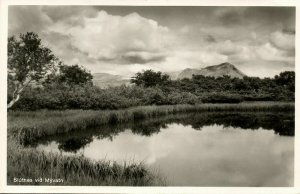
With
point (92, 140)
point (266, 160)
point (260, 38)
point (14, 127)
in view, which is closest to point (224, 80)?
point (260, 38)

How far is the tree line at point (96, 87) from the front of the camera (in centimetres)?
381

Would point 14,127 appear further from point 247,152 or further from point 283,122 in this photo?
point 283,122

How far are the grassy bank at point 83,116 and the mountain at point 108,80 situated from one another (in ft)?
2.11

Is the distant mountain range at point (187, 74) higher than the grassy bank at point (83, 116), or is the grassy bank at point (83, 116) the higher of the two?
the distant mountain range at point (187, 74)

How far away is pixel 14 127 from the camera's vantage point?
375cm

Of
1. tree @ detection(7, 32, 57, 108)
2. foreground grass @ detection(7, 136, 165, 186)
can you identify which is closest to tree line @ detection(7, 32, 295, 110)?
tree @ detection(7, 32, 57, 108)

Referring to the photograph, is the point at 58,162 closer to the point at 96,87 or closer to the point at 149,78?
the point at 96,87

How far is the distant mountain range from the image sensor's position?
4262mm

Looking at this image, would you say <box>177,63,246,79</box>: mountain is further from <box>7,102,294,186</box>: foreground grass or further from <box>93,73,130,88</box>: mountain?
<box>93,73,130,88</box>: mountain

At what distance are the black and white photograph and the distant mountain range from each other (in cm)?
1

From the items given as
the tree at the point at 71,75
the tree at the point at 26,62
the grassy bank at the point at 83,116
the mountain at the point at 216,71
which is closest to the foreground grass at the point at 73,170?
the grassy bank at the point at 83,116

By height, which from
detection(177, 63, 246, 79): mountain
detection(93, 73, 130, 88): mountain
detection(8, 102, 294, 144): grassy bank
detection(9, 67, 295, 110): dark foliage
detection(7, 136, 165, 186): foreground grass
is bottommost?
detection(7, 136, 165, 186): foreground grass

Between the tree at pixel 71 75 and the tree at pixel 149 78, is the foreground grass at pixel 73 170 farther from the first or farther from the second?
the tree at pixel 149 78
